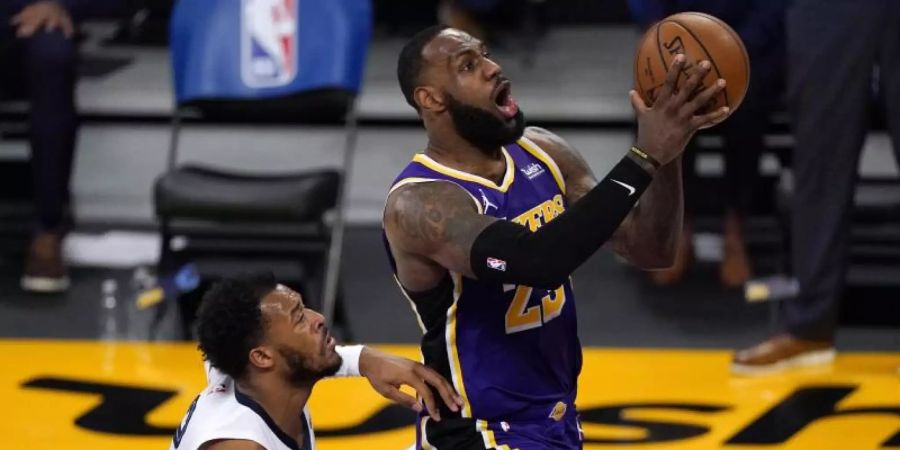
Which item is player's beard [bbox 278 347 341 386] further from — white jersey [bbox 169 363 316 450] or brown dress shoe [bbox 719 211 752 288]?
brown dress shoe [bbox 719 211 752 288]

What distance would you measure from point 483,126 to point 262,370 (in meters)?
0.75

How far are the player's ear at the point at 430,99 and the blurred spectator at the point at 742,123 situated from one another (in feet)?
10.3

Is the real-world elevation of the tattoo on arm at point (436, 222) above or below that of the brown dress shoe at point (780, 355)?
above

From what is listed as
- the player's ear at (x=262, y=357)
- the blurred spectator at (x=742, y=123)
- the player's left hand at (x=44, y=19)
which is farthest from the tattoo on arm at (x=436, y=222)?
the player's left hand at (x=44, y=19)

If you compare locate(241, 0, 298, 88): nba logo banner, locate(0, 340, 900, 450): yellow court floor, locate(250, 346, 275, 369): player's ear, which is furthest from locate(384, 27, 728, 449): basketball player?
locate(241, 0, 298, 88): nba logo banner

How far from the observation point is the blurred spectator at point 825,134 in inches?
221

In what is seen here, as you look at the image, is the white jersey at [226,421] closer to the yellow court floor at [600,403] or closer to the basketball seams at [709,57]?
the basketball seams at [709,57]

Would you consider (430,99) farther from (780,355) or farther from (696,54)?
(780,355)

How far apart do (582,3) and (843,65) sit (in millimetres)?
4309

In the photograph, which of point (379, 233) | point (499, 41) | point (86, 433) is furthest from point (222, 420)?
point (499, 41)

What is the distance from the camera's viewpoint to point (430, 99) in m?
3.76

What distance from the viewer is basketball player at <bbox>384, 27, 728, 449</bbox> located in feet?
12.0

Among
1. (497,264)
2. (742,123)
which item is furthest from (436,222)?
(742,123)

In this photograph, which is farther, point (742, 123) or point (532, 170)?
point (742, 123)
